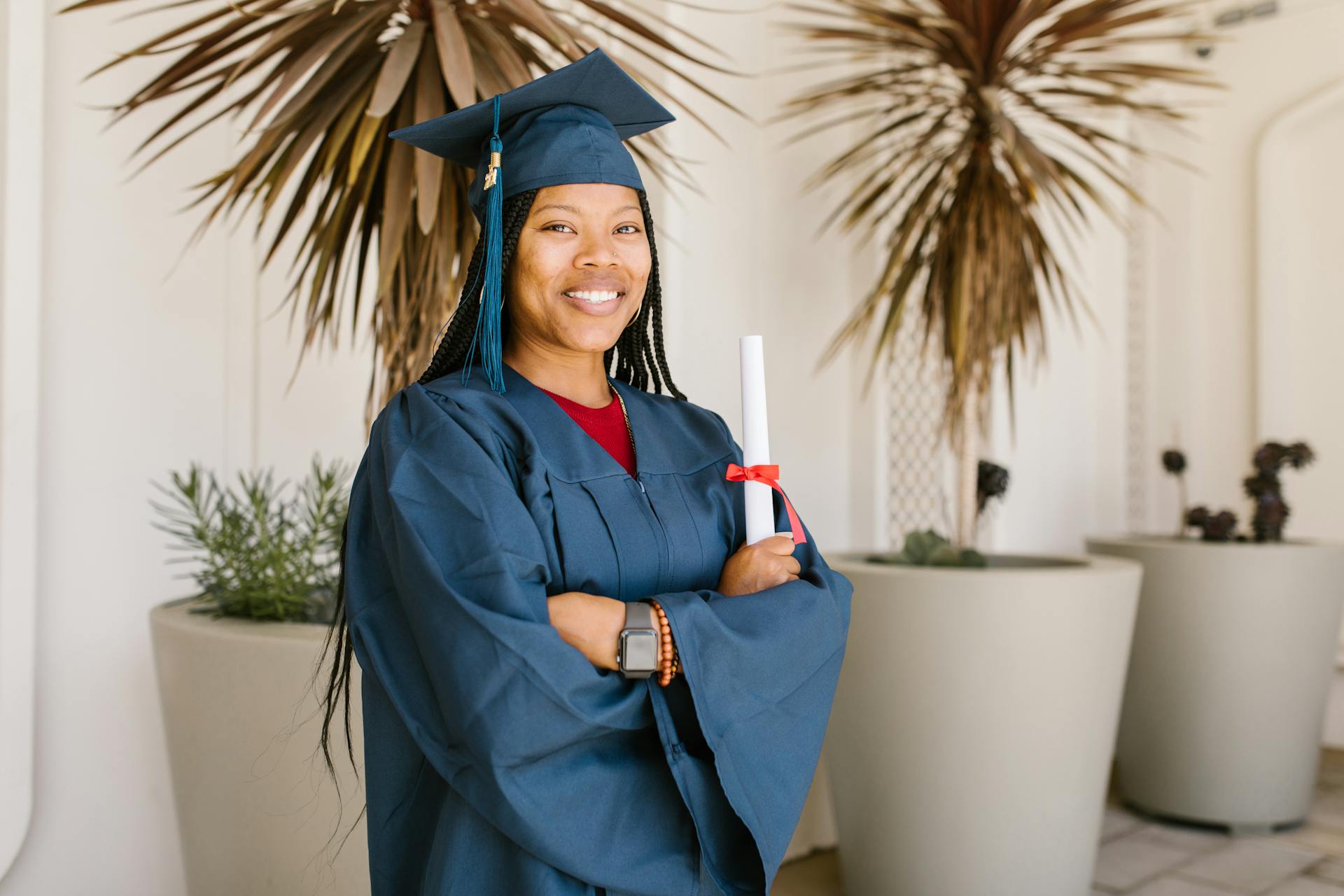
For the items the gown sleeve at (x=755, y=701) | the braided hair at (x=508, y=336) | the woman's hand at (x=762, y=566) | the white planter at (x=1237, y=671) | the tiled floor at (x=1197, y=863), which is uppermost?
the braided hair at (x=508, y=336)

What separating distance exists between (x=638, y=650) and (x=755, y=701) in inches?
6.1

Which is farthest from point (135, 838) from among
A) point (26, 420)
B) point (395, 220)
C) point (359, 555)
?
point (359, 555)

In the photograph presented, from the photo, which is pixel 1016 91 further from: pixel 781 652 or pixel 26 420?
pixel 26 420

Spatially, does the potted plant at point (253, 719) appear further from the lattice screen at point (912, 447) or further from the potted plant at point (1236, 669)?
the potted plant at point (1236, 669)

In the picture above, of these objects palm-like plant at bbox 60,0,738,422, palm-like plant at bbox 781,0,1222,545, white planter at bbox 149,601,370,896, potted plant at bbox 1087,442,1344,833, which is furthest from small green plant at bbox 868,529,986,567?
white planter at bbox 149,601,370,896

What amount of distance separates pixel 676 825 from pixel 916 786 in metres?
1.49

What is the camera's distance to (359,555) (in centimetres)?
118

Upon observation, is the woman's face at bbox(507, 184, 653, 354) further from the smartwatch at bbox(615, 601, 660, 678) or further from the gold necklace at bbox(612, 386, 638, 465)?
the smartwatch at bbox(615, 601, 660, 678)

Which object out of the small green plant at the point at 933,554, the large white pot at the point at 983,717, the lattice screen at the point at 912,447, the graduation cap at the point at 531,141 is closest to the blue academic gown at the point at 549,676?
the graduation cap at the point at 531,141

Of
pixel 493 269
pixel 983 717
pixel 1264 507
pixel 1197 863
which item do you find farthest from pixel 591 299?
pixel 1264 507

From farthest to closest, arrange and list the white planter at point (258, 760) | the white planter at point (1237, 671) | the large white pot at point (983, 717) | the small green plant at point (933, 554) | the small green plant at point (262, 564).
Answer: the white planter at point (1237, 671) → the small green plant at point (933, 554) → the large white pot at point (983, 717) → the small green plant at point (262, 564) → the white planter at point (258, 760)

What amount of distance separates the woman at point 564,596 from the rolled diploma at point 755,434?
0.10 feet

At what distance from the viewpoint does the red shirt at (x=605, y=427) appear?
130cm

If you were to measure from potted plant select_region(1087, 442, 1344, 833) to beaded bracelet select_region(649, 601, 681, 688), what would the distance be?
9.06 feet
